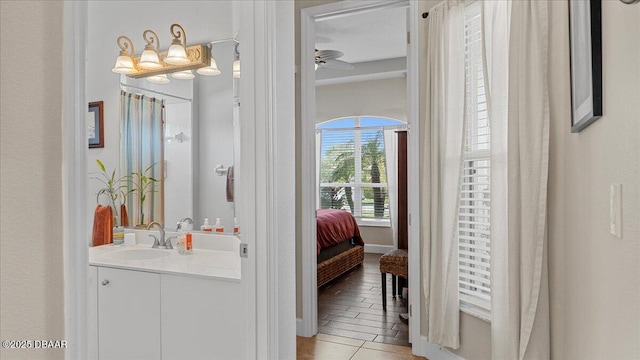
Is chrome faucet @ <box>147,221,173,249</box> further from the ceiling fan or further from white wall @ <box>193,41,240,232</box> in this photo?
the ceiling fan

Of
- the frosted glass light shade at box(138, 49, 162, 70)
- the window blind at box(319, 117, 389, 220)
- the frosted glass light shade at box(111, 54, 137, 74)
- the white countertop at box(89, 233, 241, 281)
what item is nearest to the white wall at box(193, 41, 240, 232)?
the white countertop at box(89, 233, 241, 281)

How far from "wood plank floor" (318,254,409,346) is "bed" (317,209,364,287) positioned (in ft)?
0.56

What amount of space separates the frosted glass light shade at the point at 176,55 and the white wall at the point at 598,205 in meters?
2.19

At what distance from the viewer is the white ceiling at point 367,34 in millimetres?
4797

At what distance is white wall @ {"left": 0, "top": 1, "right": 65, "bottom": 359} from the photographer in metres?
0.69

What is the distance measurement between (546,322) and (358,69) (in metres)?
5.35

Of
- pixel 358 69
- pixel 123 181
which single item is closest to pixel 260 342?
pixel 123 181

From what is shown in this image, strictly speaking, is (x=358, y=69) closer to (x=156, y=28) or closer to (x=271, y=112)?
(x=156, y=28)

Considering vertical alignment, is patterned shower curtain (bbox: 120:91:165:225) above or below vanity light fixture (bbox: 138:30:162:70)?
below

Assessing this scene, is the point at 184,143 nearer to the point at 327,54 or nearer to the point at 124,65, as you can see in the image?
the point at 124,65

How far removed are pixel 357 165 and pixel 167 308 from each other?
5.42 meters

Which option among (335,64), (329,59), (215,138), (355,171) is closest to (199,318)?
(215,138)

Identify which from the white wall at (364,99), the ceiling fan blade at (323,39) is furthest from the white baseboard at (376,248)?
the ceiling fan blade at (323,39)

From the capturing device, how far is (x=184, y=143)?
306cm
